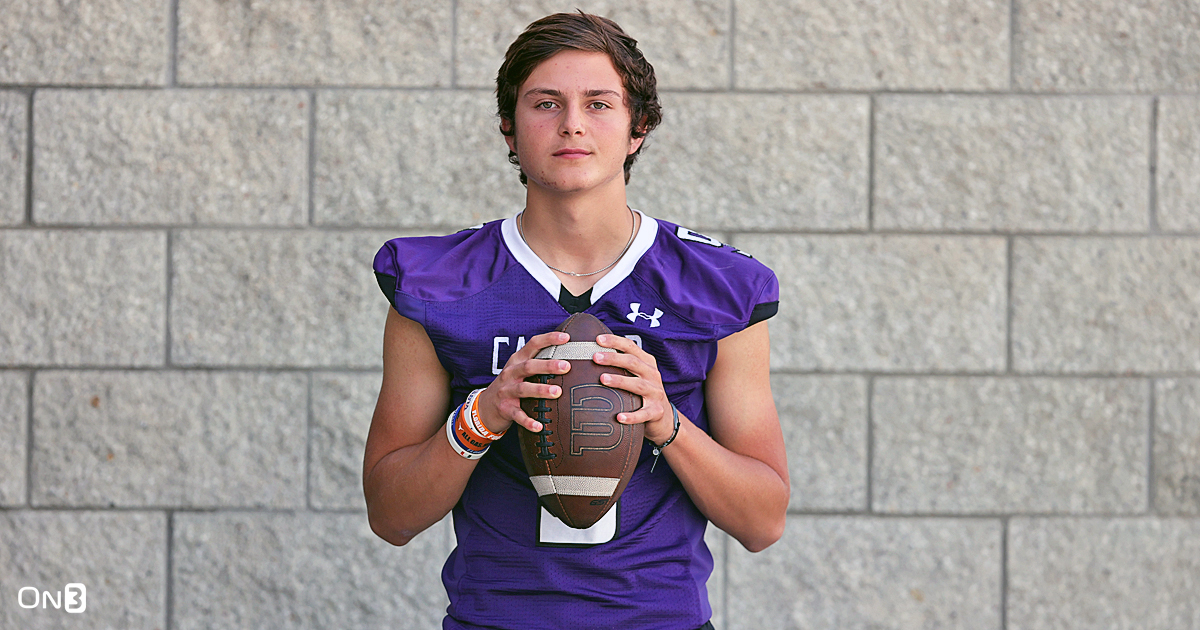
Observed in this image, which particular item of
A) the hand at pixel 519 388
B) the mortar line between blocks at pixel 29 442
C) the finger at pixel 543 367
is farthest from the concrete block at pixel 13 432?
the finger at pixel 543 367

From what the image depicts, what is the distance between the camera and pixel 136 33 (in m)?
3.16

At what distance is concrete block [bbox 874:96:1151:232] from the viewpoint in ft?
10.2

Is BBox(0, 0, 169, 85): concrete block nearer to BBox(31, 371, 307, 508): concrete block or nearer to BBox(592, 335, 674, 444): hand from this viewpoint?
BBox(31, 371, 307, 508): concrete block

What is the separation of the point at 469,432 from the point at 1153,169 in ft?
9.13

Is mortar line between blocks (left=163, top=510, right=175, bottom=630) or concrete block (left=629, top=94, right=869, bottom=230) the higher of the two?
concrete block (left=629, top=94, right=869, bottom=230)

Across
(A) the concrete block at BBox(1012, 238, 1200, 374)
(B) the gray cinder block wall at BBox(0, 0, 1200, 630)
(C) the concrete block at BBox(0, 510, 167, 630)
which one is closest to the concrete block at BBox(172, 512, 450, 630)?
(B) the gray cinder block wall at BBox(0, 0, 1200, 630)

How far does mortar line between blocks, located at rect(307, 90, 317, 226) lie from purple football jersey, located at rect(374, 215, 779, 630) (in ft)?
4.78

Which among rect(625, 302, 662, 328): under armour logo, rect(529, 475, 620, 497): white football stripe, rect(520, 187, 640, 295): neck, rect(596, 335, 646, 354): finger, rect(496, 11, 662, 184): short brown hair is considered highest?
rect(496, 11, 662, 184): short brown hair

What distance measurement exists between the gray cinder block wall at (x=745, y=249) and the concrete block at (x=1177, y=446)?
0.01 m

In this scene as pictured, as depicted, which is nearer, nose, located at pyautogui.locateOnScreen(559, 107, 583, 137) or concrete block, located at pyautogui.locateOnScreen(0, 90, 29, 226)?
nose, located at pyautogui.locateOnScreen(559, 107, 583, 137)

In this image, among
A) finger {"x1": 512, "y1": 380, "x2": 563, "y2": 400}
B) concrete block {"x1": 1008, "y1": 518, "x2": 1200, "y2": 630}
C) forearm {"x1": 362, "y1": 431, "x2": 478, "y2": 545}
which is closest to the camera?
finger {"x1": 512, "y1": 380, "x2": 563, "y2": 400}

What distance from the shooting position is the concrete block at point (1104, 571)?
3.11 metres

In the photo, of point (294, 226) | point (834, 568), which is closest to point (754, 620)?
point (834, 568)

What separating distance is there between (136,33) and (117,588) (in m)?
1.98
